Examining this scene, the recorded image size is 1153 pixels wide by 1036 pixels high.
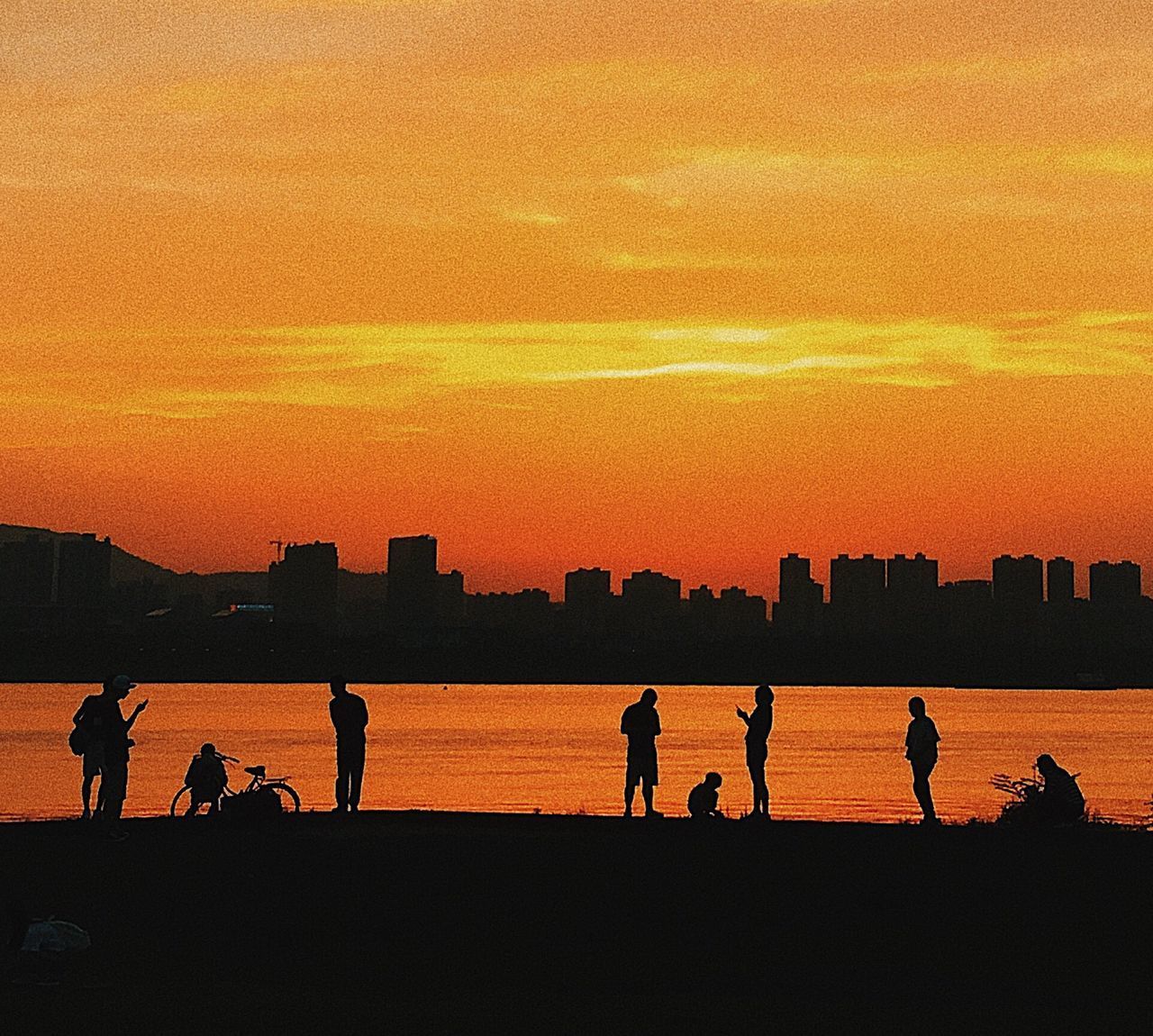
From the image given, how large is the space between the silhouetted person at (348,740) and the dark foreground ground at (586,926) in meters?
0.70

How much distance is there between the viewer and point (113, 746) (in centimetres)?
2273

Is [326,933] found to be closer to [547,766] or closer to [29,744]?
[547,766]

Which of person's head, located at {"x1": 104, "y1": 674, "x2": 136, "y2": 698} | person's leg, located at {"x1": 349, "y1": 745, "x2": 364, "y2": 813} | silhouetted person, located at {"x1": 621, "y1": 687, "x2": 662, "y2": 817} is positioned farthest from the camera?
silhouetted person, located at {"x1": 621, "y1": 687, "x2": 662, "y2": 817}

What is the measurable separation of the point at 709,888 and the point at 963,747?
117 m

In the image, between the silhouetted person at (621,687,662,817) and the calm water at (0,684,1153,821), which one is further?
the calm water at (0,684,1153,821)

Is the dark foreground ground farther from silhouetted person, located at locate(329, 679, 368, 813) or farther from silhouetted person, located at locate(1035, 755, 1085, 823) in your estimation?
silhouetted person, located at locate(1035, 755, 1085, 823)

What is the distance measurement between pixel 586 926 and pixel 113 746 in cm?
739

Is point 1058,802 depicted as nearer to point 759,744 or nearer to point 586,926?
point 759,744

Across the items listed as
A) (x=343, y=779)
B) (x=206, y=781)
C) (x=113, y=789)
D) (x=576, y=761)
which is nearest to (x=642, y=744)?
(x=343, y=779)

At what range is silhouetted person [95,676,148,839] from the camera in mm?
22734

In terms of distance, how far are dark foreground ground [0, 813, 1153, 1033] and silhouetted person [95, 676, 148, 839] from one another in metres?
0.58

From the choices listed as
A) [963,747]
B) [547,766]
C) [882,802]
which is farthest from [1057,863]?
[963,747]

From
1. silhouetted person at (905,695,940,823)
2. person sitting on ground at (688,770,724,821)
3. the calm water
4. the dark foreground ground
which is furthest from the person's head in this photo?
the calm water

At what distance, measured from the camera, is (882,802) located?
246ft
